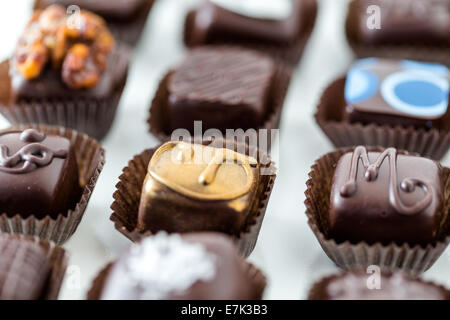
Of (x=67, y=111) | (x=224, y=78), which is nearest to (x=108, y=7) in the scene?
(x=67, y=111)

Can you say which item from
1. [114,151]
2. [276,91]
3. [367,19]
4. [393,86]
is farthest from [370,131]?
[114,151]

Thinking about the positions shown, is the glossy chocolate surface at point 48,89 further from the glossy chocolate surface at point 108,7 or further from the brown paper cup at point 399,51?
the brown paper cup at point 399,51

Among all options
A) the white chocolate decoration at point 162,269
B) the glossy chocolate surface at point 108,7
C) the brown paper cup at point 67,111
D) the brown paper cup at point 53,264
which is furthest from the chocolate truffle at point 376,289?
the glossy chocolate surface at point 108,7

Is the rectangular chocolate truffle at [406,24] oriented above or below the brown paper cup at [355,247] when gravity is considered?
above

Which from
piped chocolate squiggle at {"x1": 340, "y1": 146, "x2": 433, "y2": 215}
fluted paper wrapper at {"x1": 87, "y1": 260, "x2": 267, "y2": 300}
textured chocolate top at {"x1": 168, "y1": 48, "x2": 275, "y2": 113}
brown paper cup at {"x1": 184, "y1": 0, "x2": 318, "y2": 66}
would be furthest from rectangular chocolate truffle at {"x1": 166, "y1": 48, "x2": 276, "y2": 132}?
fluted paper wrapper at {"x1": 87, "y1": 260, "x2": 267, "y2": 300}

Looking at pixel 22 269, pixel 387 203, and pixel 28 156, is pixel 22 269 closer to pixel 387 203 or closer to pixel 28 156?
pixel 28 156

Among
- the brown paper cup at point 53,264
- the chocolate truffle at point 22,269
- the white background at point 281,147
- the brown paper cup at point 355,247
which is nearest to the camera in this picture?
the chocolate truffle at point 22,269

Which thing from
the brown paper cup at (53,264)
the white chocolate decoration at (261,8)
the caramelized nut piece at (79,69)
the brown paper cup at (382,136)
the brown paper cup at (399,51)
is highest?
the white chocolate decoration at (261,8)
